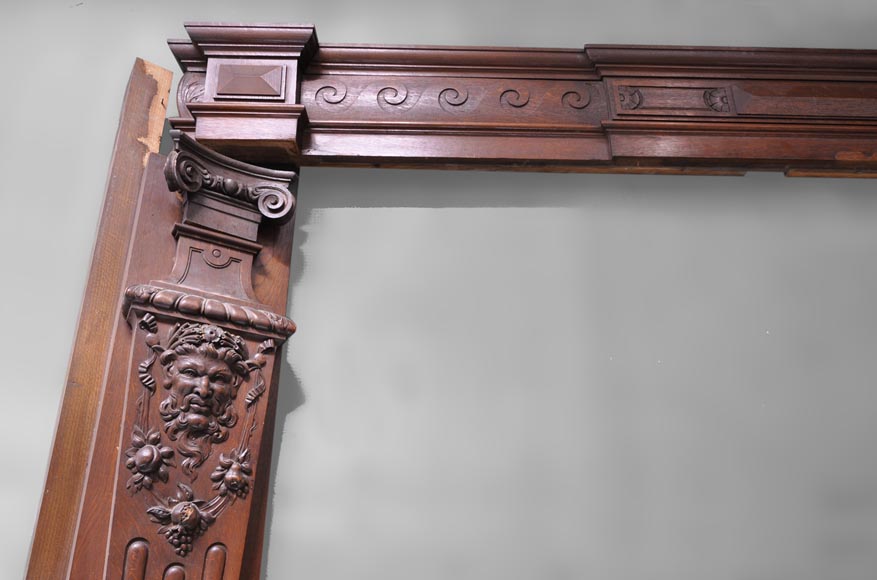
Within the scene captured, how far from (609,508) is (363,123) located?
1.03 metres

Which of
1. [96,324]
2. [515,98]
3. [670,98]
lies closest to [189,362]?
[96,324]

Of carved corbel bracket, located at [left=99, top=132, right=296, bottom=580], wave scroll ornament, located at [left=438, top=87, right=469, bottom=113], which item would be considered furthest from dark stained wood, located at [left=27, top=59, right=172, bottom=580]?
wave scroll ornament, located at [left=438, top=87, right=469, bottom=113]

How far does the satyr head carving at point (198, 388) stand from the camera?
1.17m

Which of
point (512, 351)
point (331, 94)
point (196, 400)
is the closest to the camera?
point (196, 400)

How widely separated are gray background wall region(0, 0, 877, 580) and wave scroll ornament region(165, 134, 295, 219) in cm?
14

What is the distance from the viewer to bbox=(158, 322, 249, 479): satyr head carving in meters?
1.17

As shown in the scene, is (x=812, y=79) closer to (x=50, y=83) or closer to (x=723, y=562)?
(x=723, y=562)

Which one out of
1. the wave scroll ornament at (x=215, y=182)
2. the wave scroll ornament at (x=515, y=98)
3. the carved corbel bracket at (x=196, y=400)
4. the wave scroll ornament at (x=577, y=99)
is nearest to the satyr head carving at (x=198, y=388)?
the carved corbel bracket at (x=196, y=400)

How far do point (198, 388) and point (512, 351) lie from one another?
67cm

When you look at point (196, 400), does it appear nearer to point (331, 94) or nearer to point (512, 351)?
point (512, 351)

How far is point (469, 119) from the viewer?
157cm

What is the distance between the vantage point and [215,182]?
133 cm

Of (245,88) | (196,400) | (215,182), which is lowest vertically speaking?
(196,400)

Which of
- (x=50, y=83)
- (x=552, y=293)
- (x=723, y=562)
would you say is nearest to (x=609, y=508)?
(x=723, y=562)
